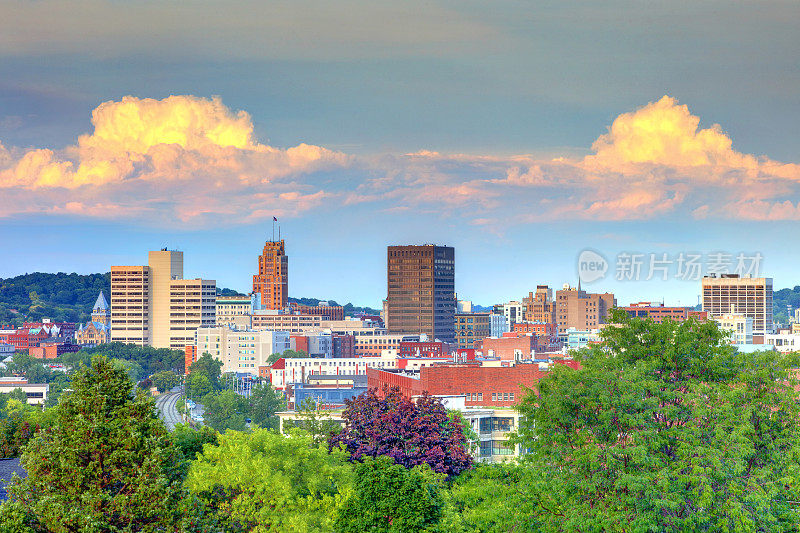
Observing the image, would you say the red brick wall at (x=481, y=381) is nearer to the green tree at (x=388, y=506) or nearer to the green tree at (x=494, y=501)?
the green tree at (x=494, y=501)

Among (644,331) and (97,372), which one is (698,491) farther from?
(97,372)

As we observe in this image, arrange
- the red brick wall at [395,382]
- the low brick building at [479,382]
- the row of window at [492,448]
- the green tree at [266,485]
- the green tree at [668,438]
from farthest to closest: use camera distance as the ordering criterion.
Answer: the red brick wall at [395,382] → the low brick building at [479,382] → the row of window at [492,448] → the green tree at [266,485] → the green tree at [668,438]

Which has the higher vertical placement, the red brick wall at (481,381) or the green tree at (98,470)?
the green tree at (98,470)

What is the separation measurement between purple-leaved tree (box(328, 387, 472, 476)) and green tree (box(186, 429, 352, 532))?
8292 mm

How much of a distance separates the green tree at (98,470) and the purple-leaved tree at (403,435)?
2861 centimetres

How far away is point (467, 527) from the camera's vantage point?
5375cm

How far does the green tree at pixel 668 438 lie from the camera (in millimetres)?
44031

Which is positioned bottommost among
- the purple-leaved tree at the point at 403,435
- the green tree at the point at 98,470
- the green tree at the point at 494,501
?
the green tree at the point at 494,501

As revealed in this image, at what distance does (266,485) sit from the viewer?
173 feet

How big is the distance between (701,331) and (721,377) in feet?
7.29

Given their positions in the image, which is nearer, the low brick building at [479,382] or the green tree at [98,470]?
the green tree at [98,470]

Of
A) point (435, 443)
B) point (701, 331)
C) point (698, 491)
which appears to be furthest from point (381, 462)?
point (435, 443)

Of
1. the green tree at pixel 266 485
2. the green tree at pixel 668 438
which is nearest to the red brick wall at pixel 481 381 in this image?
the green tree at pixel 266 485

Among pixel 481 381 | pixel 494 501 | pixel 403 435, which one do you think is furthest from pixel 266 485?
pixel 481 381
